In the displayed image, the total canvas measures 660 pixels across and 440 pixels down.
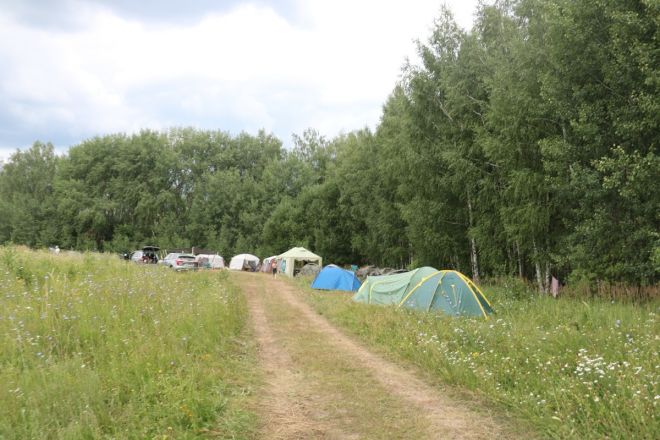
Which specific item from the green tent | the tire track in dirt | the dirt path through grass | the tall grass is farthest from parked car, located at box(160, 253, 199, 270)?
the tire track in dirt

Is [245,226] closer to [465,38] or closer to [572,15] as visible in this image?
[465,38]

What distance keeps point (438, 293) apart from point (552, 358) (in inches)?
228

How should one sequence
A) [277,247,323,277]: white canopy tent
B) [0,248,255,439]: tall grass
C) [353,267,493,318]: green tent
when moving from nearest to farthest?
1. [0,248,255,439]: tall grass
2. [353,267,493,318]: green tent
3. [277,247,323,277]: white canopy tent

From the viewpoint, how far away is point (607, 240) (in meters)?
12.1

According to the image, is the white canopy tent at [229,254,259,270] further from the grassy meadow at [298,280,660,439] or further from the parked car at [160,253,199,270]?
the grassy meadow at [298,280,660,439]

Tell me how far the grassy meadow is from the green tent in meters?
0.72

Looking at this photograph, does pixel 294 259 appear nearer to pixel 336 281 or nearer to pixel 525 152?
pixel 336 281

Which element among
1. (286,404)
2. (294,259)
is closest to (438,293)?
(286,404)

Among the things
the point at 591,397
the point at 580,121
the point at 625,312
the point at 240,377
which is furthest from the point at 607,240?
the point at 240,377

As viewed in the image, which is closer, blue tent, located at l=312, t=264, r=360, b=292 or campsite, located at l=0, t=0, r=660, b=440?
campsite, located at l=0, t=0, r=660, b=440

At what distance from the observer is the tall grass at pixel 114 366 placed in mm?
4176

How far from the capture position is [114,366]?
5.18m

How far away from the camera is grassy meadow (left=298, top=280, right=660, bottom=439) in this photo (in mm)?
4500

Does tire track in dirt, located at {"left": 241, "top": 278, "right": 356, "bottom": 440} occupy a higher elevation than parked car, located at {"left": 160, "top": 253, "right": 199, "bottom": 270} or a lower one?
lower
